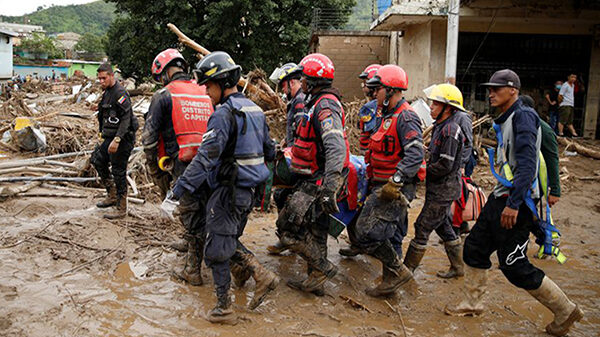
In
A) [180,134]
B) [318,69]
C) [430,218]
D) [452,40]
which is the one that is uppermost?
[452,40]

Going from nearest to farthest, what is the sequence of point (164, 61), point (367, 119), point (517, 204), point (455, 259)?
1. point (517, 204)
2. point (164, 61)
3. point (455, 259)
4. point (367, 119)

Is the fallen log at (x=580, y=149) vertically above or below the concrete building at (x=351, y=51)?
below

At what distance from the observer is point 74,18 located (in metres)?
111

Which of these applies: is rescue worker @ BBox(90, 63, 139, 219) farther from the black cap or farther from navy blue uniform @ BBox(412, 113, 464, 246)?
the black cap

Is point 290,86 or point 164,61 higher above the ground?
point 164,61

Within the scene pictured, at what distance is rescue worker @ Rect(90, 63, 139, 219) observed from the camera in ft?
20.1

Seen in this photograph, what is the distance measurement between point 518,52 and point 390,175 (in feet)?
38.6

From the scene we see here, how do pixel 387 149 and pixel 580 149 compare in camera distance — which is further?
pixel 580 149

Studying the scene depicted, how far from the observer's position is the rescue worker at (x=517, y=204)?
3650 mm

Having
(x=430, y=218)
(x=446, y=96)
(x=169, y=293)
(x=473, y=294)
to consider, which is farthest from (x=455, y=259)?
(x=169, y=293)

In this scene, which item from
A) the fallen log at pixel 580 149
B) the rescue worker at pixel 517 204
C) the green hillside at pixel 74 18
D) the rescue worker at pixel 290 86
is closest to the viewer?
the rescue worker at pixel 517 204

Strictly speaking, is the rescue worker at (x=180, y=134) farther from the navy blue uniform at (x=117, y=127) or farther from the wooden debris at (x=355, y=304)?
the wooden debris at (x=355, y=304)

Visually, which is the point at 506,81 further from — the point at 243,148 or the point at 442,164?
the point at 243,148

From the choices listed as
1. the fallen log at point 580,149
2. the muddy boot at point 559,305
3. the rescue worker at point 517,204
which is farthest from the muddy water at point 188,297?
the fallen log at point 580,149
